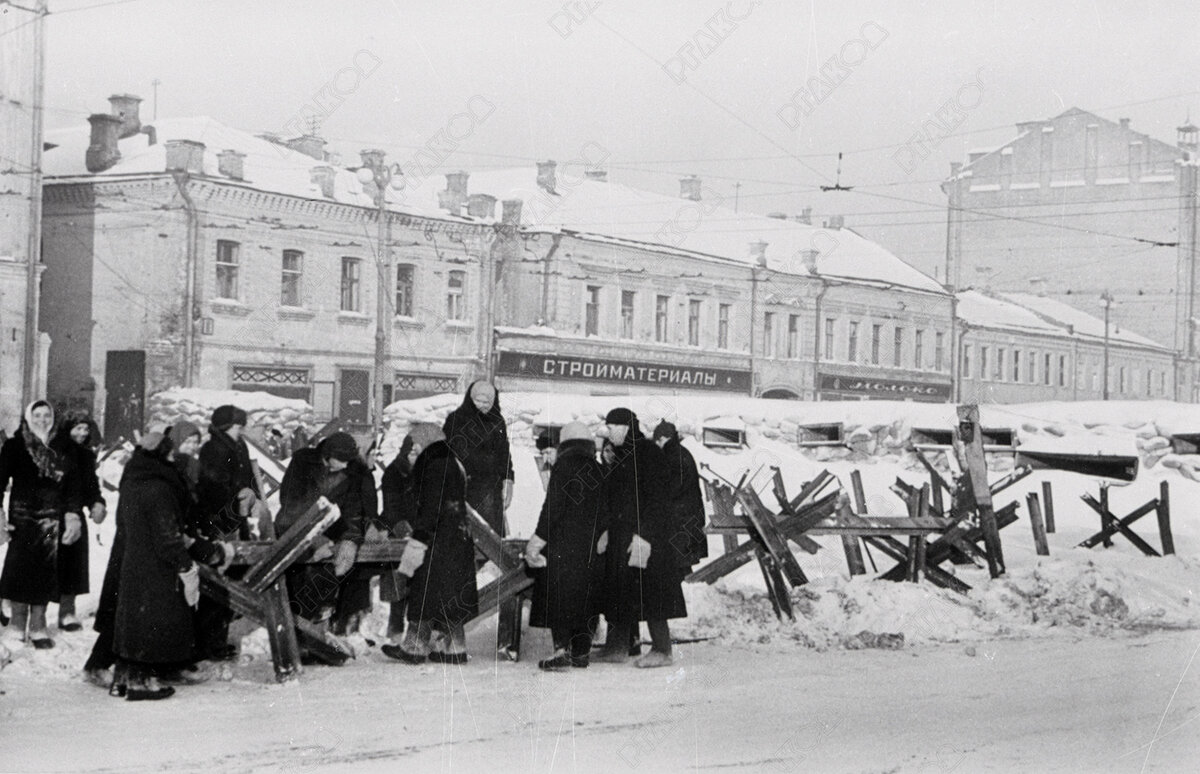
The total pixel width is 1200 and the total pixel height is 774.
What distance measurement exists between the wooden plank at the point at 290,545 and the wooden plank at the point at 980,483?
6.07m

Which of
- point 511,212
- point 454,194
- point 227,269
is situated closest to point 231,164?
point 227,269

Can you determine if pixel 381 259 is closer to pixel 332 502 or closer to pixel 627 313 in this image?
pixel 627 313

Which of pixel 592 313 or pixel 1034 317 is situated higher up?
pixel 1034 317

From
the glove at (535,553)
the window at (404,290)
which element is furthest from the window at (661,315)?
the glove at (535,553)

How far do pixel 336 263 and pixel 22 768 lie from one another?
16.3 metres

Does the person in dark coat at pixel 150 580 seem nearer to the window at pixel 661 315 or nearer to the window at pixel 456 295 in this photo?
the window at pixel 456 295

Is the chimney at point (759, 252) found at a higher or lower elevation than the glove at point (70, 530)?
higher

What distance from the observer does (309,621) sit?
834cm

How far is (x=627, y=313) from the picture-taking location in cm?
→ 3125

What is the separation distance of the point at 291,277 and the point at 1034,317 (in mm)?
30334

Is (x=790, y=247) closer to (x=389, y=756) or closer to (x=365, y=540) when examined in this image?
(x=365, y=540)

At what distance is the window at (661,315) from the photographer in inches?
1217

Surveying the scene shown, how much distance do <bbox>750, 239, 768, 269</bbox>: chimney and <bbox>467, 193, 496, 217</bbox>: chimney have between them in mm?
8276

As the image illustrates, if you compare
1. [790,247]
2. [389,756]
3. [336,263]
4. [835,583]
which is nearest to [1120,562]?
[835,583]
